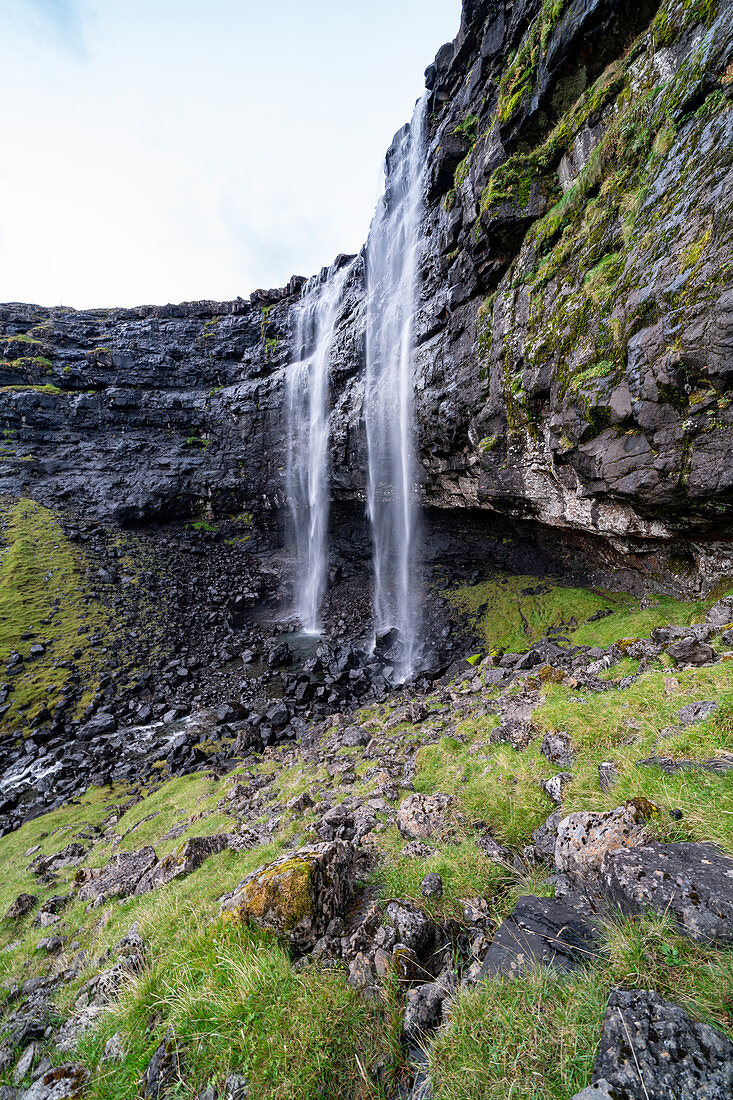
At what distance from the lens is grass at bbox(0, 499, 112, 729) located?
1692 cm

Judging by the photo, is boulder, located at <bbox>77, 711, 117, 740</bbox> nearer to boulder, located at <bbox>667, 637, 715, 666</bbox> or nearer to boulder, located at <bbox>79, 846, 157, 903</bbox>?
boulder, located at <bbox>79, 846, 157, 903</bbox>

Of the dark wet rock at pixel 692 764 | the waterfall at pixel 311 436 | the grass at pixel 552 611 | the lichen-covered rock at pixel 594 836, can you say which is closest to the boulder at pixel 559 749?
the dark wet rock at pixel 692 764

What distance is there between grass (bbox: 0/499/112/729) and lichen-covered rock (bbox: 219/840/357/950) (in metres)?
17.7

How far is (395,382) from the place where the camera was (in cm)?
2086

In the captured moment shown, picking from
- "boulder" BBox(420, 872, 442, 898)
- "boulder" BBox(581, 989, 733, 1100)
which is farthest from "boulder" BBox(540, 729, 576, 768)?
"boulder" BBox(581, 989, 733, 1100)

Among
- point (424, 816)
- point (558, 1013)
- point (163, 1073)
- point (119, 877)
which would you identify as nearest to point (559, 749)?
point (424, 816)

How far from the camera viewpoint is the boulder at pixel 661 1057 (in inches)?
45.5

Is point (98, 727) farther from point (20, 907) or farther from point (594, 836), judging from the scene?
point (594, 836)

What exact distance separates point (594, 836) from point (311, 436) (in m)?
27.9

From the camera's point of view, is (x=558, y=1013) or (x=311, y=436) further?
(x=311, y=436)

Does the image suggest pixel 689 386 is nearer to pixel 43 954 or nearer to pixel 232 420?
pixel 43 954

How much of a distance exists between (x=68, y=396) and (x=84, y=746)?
3265 cm

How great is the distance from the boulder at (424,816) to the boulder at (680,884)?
6.71 ft

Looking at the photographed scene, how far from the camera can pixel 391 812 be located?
198 inches
